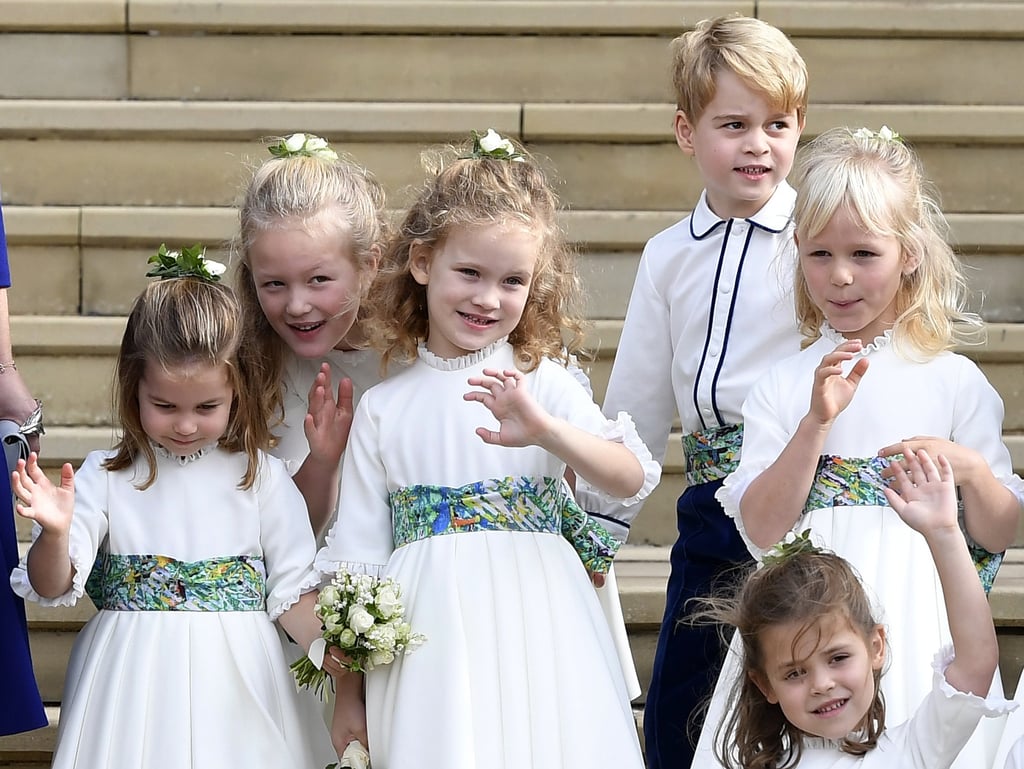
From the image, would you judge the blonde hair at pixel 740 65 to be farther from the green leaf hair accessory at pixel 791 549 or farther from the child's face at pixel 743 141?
the green leaf hair accessory at pixel 791 549

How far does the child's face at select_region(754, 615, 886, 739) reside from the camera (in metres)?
2.52

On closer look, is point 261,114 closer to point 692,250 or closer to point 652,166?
point 652,166

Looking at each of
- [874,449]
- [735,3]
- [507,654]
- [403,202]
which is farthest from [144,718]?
[735,3]

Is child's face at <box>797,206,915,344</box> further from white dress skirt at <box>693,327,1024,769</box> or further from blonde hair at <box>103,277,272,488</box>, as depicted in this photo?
blonde hair at <box>103,277,272,488</box>

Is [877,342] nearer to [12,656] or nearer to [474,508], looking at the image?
[474,508]

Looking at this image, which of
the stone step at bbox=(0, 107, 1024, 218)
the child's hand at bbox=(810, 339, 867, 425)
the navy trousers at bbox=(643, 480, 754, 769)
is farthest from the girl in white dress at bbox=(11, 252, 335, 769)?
the stone step at bbox=(0, 107, 1024, 218)

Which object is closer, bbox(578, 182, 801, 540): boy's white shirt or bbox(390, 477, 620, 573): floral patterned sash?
bbox(390, 477, 620, 573): floral patterned sash

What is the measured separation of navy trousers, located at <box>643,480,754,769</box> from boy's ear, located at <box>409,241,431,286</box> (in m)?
0.80

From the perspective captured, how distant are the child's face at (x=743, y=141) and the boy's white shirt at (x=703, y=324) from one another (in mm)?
87

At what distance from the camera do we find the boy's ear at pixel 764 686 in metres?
2.60

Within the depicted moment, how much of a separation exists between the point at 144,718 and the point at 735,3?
10.6 ft

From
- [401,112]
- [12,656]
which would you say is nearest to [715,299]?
[12,656]

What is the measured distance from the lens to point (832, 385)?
2.79 meters

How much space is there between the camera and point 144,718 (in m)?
2.90
